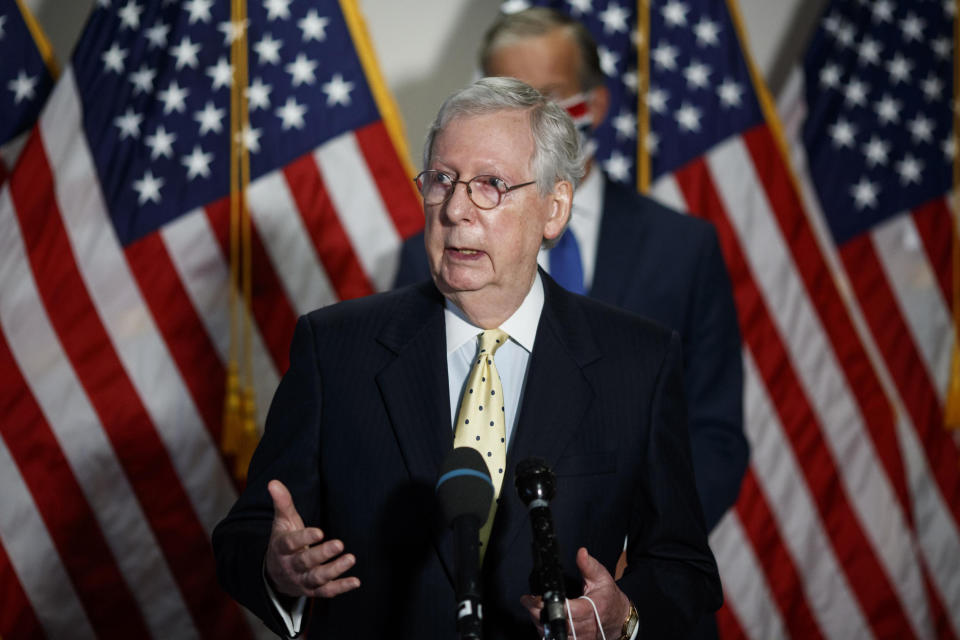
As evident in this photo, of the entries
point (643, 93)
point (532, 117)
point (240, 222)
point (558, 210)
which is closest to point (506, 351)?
point (558, 210)

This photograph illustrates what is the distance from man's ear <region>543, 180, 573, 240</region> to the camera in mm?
1541

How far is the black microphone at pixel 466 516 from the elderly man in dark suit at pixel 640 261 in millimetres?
1115

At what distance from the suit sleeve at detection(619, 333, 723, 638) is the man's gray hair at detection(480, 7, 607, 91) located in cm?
103

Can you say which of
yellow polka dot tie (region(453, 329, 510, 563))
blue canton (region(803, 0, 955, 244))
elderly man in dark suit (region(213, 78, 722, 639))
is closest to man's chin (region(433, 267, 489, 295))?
elderly man in dark suit (region(213, 78, 722, 639))

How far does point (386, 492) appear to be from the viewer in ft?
4.60

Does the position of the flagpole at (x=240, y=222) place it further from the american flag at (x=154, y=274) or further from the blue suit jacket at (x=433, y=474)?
the blue suit jacket at (x=433, y=474)

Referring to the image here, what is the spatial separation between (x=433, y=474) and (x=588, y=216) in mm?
1108

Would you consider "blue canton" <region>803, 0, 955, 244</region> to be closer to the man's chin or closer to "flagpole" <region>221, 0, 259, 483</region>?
"flagpole" <region>221, 0, 259, 483</region>

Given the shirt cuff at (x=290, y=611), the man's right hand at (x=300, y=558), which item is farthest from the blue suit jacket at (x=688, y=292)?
the man's right hand at (x=300, y=558)

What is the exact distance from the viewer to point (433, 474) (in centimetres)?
139

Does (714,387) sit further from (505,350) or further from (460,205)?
(460,205)

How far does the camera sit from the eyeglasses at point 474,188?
1423 mm

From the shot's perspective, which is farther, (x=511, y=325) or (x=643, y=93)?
(x=643, y=93)

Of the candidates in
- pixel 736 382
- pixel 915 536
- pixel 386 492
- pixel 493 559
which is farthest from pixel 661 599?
pixel 915 536
